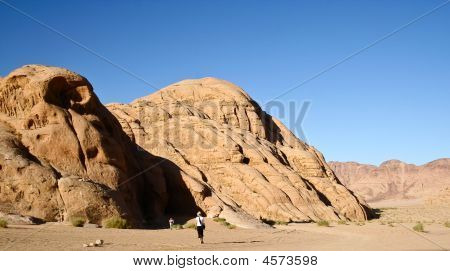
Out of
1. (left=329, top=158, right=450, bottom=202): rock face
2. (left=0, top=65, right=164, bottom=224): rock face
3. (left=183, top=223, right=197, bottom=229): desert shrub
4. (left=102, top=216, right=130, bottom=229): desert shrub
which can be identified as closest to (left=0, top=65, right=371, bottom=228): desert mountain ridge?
(left=0, top=65, right=164, bottom=224): rock face

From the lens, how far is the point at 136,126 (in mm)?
34562

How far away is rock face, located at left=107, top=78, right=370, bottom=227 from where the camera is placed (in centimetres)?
2838

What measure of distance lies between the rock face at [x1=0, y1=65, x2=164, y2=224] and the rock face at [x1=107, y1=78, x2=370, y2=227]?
397cm

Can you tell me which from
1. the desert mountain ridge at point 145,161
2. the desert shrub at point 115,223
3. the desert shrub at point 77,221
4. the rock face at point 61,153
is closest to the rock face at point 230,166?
the desert mountain ridge at point 145,161

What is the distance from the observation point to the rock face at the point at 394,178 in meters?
110

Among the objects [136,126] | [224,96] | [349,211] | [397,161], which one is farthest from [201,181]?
[397,161]

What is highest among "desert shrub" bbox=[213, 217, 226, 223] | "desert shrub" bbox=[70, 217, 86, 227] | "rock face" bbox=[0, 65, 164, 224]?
"rock face" bbox=[0, 65, 164, 224]

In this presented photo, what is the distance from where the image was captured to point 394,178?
12162 centimetres

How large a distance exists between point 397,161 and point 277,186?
112014 mm

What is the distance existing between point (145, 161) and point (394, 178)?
347 ft

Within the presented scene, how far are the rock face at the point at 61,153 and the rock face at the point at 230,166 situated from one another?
3965 mm

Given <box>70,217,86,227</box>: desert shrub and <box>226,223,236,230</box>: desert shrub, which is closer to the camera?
<box>70,217,86,227</box>: desert shrub
